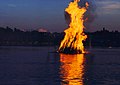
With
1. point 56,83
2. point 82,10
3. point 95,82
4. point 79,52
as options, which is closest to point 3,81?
point 56,83

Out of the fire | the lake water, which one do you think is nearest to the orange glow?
the lake water

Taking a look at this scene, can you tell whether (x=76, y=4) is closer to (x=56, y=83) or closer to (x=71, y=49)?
(x=71, y=49)

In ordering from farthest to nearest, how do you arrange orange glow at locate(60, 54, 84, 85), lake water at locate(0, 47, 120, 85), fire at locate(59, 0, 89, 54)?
fire at locate(59, 0, 89, 54), lake water at locate(0, 47, 120, 85), orange glow at locate(60, 54, 84, 85)

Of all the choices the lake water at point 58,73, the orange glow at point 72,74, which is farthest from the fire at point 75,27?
the orange glow at point 72,74

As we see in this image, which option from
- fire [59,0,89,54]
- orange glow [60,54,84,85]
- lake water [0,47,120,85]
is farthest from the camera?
fire [59,0,89,54]

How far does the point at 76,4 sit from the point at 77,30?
6.92 meters

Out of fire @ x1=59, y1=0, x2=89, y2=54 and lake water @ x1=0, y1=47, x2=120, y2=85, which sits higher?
fire @ x1=59, y1=0, x2=89, y2=54

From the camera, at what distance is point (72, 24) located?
10656cm

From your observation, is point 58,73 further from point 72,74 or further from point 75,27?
point 75,27

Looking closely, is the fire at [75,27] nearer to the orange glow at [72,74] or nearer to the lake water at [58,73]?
the lake water at [58,73]

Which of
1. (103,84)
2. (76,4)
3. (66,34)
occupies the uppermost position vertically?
(76,4)

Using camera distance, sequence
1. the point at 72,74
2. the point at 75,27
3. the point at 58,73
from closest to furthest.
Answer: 1. the point at 72,74
2. the point at 58,73
3. the point at 75,27

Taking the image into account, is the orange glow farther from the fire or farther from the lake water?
the fire

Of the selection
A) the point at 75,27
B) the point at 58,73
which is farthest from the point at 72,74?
the point at 75,27
